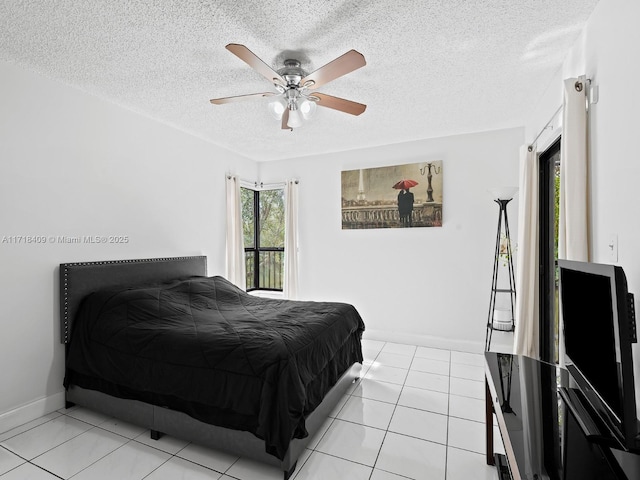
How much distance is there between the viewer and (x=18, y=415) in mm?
2461

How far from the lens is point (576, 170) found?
1885 millimetres

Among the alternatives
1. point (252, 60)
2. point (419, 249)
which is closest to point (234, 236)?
point (419, 249)

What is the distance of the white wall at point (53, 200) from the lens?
246cm

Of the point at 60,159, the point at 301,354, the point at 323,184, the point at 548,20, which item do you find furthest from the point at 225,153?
the point at 548,20

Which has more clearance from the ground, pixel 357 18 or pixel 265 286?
pixel 357 18

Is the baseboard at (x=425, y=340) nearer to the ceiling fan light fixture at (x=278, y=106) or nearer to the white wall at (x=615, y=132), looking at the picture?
the white wall at (x=615, y=132)

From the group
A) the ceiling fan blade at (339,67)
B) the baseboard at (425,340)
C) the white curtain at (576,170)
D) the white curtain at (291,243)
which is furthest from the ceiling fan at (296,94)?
the baseboard at (425,340)

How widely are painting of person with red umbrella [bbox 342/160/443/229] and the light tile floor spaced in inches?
82.5

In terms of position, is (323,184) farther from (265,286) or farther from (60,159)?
(60,159)

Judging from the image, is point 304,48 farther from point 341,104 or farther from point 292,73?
point 341,104

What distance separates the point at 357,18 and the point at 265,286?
4232 mm

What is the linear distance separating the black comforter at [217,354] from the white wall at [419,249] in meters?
1.44

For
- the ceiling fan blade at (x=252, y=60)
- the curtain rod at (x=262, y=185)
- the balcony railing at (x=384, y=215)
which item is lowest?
the balcony railing at (x=384, y=215)

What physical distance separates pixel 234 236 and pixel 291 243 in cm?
82
